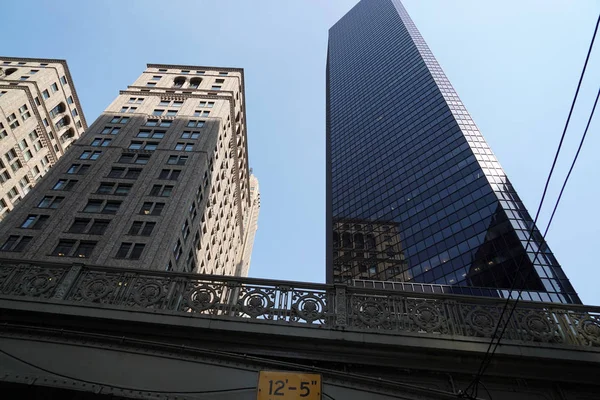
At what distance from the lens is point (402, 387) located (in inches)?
256

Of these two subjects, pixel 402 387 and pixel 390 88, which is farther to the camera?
pixel 390 88

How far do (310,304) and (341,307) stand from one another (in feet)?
2.01

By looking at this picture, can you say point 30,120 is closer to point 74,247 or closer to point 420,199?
point 74,247

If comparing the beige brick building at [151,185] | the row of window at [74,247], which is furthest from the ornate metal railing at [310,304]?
the row of window at [74,247]

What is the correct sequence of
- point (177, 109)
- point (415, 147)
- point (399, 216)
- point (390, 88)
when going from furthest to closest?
point (390, 88) → point (415, 147) → point (399, 216) → point (177, 109)

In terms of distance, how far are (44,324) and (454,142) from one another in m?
88.1

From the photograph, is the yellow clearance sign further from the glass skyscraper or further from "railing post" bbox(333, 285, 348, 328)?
the glass skyscraper

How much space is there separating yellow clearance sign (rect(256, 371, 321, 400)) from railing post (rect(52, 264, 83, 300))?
441 centimetres

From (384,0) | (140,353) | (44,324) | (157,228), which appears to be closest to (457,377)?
(140,353)

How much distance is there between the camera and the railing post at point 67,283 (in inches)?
322

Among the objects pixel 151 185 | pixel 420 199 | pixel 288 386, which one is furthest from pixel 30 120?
pixel 288 386

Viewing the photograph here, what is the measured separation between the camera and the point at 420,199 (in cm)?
8119

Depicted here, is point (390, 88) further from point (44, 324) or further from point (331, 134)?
→ point (44, 324)

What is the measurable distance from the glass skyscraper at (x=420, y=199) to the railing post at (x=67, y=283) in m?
38.8
